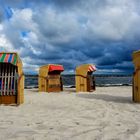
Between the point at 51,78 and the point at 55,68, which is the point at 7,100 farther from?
the point at 51,78

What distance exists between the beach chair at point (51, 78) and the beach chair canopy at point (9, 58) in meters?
7.48

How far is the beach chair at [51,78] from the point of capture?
55.2 feet

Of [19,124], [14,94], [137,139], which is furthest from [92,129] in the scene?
[14,94]

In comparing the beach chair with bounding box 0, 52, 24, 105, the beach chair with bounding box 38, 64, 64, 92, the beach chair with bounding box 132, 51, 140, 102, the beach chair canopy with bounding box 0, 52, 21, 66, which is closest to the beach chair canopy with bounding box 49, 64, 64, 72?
the beach chair with bounding box 38, 64, 64, 92

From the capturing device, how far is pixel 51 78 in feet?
55.9

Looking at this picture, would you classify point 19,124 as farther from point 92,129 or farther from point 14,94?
point 14,94

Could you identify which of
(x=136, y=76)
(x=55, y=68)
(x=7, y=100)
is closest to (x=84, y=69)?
(x=55, y=68)

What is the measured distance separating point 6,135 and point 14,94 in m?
4.70

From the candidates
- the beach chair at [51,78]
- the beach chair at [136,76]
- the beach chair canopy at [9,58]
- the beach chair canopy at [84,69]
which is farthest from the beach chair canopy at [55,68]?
the beach chair canopy at [9,58]

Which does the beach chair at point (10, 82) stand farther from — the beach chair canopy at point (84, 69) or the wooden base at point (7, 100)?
the beach chair canopy at point (84, 69)

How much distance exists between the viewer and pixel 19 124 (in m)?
5.71

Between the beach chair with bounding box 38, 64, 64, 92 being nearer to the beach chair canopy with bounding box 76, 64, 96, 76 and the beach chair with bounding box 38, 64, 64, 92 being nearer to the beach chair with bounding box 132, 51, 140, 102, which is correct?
the beach chair canopy with bounding box 76, 64, 96, 76

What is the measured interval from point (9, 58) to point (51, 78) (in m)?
7.99

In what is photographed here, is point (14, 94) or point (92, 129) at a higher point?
point (14, 94)
